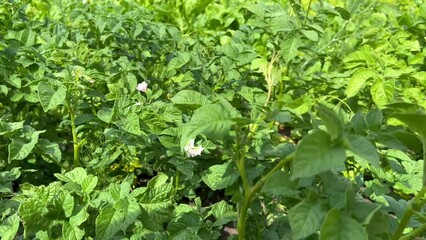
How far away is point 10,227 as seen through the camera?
141 cm

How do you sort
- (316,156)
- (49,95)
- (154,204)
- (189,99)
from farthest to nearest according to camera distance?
1. (49,95)
2. (154,204)
3. (189,99)
4. (316,156)

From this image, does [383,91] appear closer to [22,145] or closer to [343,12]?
[343,12]

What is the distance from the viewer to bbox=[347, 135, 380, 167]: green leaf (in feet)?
2.88

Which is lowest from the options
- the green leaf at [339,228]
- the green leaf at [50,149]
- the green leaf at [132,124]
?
the green leaf at [50,149]

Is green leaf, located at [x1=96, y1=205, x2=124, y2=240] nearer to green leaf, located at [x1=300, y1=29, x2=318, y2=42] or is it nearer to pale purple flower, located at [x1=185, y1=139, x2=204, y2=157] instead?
pale purple flower, located at [x1=185, y1=139, x2=204, y2=157]

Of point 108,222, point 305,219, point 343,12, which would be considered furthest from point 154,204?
point 343,12

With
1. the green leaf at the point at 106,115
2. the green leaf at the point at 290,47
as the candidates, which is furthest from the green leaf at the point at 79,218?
the green leaf at the point at 290,47

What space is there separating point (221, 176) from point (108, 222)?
1.18 feet

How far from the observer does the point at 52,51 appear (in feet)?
7.12

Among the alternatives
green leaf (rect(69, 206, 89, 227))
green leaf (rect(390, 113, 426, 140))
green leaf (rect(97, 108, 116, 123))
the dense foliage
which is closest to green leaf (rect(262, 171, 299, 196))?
the dense foliage

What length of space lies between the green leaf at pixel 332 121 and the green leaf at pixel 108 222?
Answer: 64 cm

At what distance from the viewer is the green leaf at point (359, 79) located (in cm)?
229

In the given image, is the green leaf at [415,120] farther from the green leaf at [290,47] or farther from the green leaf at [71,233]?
the green leaf at [290,47]

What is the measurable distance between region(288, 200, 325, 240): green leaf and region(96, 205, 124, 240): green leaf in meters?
0.49
